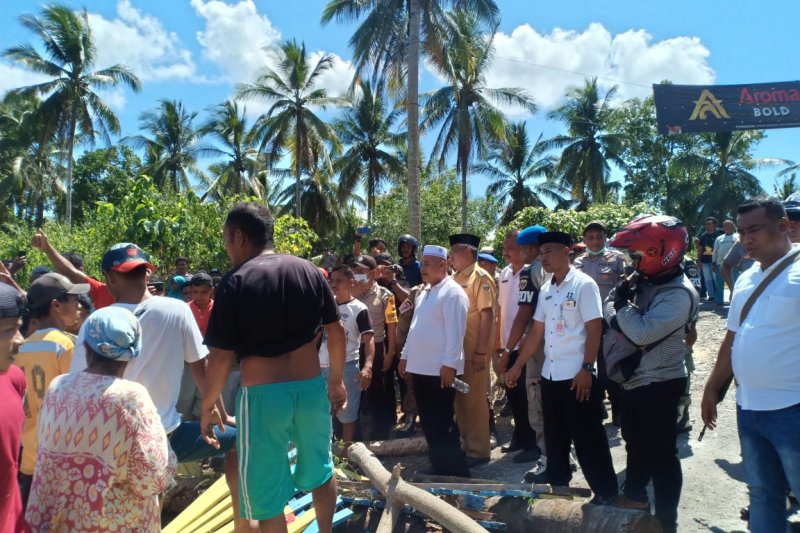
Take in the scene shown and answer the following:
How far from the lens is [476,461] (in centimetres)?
564

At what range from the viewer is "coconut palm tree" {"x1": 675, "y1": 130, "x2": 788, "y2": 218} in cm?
3334

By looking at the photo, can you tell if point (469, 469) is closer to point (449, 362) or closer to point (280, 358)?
point (449, 362)

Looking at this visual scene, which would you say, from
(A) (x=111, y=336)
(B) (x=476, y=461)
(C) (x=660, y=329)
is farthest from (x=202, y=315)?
(C) (x=660, y=329)

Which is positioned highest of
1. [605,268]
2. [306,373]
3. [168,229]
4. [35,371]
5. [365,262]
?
[168,229]

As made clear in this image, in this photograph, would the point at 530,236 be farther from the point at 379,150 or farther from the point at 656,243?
the point at 379,150

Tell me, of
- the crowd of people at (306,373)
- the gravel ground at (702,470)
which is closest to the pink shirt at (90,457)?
the crowd of people at (306,373)

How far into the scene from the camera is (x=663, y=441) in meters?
3.66

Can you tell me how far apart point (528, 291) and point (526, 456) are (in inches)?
62.4

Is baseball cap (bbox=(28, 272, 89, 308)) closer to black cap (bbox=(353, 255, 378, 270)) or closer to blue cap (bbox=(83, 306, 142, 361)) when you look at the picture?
blue cap (bbox=(83, 306, 142, 361))

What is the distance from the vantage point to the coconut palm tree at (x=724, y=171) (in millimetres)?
33344


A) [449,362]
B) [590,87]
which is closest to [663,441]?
[449,362]

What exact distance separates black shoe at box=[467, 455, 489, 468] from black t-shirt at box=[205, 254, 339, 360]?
2.88m

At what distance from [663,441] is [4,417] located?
336 centimetres

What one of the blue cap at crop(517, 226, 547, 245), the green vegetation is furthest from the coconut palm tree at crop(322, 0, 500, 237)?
the blue cap at crop(517, 226, 547, 245)
